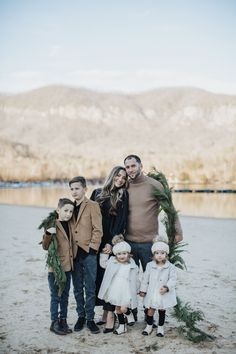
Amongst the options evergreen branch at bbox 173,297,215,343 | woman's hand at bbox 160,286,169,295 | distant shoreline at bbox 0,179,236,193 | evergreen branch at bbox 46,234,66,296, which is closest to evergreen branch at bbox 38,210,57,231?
evergreen branch at bbox 46,234,66,296

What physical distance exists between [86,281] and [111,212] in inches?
33.2

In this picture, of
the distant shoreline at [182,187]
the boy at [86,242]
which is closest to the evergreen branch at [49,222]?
the boy at [86,242]

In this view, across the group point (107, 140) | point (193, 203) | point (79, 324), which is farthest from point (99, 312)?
point (107, 140)

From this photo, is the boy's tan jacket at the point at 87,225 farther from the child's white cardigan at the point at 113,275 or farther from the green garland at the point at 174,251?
the green garland at the point at 174,251

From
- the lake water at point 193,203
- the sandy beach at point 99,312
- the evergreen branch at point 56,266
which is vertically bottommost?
the lake water at point 193,203

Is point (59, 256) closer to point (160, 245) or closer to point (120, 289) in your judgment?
point (120, 289)

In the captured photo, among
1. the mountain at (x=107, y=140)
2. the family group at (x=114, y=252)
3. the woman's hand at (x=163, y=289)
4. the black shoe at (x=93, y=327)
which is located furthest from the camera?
the mountain at (x=107, y=140)

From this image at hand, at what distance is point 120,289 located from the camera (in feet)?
14.8

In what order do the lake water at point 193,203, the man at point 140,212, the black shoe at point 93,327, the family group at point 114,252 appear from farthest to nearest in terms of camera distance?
the lake water at point 193,203
the man at point 140,212
the black shoe at point 93,327
the family group at point 114,252

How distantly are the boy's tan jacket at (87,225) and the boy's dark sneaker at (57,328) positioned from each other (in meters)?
0.85

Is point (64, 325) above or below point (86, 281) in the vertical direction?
below

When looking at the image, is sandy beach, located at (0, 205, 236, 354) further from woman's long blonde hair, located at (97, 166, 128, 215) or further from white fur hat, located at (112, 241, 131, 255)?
woman's long blonde hair, located at (97, 166, 128, 215)

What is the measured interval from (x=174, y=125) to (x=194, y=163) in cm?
10369

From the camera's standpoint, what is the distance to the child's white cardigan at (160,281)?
14.7 ft
